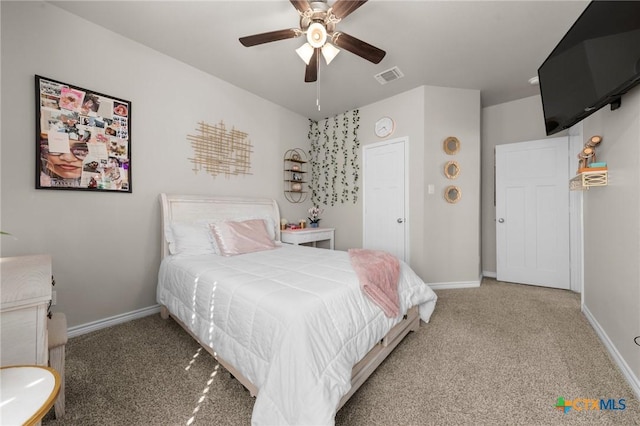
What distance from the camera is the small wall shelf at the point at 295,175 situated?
162 inches

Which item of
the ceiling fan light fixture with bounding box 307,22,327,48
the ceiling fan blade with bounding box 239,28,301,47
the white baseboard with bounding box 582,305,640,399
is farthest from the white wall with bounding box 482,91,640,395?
the ceiling fan blade with bounding box 239,28,301,47

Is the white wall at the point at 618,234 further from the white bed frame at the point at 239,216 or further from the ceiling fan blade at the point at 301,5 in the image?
the ceiling fan blade at the point at 301,5

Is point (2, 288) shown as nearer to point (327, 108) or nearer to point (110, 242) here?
point (110, 242)

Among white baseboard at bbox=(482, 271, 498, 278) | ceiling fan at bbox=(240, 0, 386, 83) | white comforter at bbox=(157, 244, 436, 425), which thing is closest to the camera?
white comforter at bbox=(157, 244, 436, 425)

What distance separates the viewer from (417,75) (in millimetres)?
3143

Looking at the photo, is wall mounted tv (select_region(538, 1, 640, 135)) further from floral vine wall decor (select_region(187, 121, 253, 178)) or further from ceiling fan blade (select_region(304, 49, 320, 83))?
floral vine wall decor (select_region(187, 121, 253, 178))

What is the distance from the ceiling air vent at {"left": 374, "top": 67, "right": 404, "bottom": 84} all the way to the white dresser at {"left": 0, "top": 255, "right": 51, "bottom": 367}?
11.4 feet

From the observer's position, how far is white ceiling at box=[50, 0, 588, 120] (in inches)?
82.1

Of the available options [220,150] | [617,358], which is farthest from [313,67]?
[617,358]

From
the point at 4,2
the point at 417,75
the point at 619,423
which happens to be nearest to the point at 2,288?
the point at 4,2

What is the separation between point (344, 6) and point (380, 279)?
1.93 metres

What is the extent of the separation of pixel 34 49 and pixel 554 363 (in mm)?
4631

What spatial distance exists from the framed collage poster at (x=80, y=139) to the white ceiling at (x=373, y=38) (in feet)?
2.41

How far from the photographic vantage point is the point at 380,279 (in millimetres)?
1785
